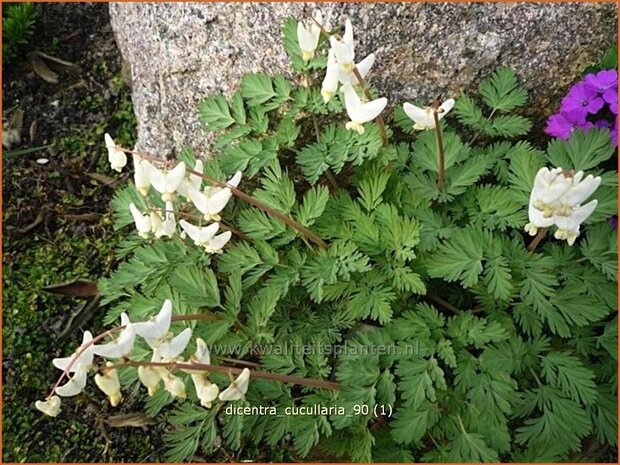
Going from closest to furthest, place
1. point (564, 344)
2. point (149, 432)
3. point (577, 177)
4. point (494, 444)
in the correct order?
point (577, 177), point (494, 444), point (564, 344), point (149, 432)

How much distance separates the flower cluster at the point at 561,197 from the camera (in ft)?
7.23

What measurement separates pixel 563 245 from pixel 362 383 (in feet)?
3.32

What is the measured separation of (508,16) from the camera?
125 inches

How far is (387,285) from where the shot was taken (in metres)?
2.83

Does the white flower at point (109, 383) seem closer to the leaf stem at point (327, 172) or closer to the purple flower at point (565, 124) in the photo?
the leaf stem at point (327, 172)

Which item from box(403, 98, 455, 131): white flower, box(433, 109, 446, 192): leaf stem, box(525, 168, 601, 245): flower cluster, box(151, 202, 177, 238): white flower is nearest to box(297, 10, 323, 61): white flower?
box(403, 98, 455, 131): white flower

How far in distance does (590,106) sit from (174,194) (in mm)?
1783

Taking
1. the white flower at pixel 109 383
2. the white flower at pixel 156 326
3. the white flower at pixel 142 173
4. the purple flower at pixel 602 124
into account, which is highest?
the white flower at pixel 142 173

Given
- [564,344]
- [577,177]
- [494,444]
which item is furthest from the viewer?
[564,344]

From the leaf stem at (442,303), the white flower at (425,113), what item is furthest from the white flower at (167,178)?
the leaf stem at (442,303)

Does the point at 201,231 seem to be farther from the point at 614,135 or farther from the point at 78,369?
the point at 614,135

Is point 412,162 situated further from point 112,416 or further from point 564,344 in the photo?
point 112,416

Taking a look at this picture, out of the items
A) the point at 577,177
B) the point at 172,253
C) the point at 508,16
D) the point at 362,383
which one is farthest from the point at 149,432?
the point at 508,16

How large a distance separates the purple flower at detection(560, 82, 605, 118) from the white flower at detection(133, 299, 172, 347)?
76.1 inches
